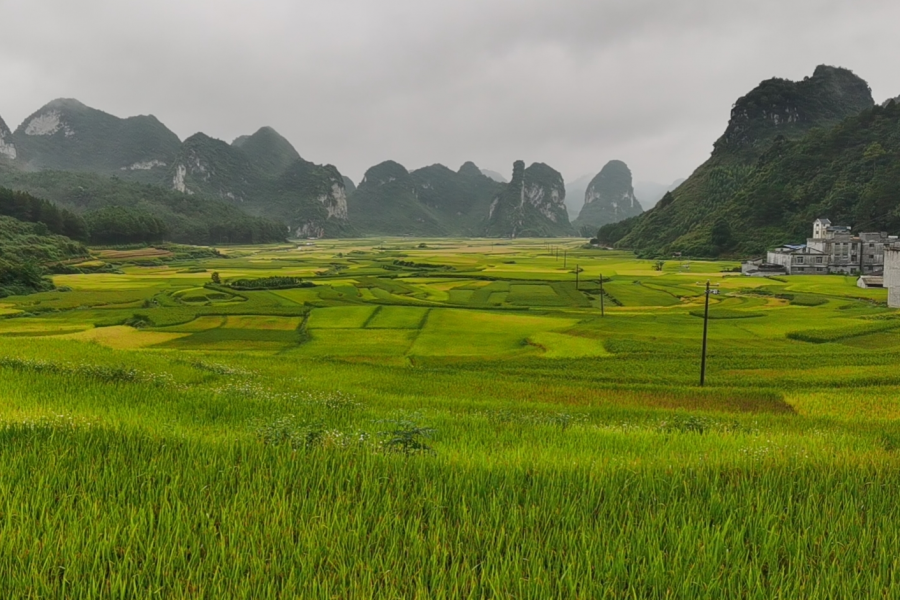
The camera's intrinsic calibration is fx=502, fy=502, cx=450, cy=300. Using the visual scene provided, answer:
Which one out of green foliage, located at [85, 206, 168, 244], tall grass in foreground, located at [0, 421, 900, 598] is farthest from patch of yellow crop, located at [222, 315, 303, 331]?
green foliage, located at [85, 206, 168, 244]

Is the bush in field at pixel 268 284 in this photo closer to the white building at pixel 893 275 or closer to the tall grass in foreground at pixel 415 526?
the tall grass in foreground at pixel 415 526

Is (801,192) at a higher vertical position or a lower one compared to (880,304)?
higher

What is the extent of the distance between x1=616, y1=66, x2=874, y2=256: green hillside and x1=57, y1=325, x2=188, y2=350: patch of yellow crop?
105 metres

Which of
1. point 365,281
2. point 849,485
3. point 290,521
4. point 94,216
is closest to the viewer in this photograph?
point 290,521

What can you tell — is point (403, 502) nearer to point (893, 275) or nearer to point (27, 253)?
point (893, 275)

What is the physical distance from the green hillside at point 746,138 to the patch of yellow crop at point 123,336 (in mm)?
104980

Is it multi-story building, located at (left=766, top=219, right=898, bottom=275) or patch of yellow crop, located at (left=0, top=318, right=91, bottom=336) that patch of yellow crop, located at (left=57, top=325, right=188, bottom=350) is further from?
multi-story building, located at (left=766, top=219, right=898, bottom=275)

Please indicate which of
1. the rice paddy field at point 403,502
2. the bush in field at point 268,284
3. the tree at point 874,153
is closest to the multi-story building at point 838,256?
the tree at point 874,153

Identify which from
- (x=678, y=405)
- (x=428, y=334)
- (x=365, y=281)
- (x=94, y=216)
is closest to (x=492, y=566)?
(x=678, y=405)

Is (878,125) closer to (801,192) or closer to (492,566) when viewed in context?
(801,192)

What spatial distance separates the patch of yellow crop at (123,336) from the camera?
1135 inches

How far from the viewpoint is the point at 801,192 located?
9762 centimetres

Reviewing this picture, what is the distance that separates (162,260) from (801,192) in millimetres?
119185

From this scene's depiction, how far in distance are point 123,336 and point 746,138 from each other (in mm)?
165967
